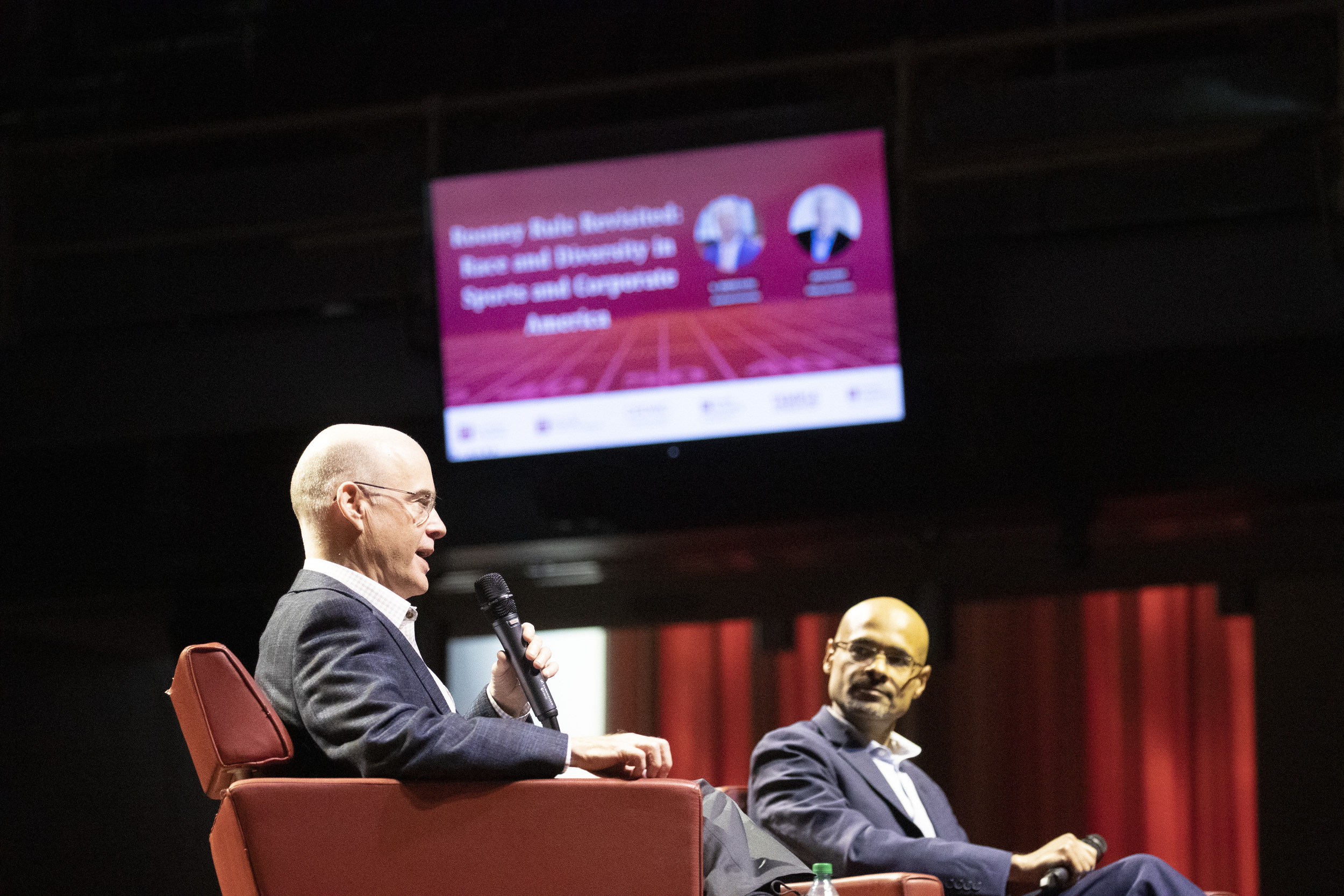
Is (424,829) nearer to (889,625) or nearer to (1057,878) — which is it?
(1057,878)

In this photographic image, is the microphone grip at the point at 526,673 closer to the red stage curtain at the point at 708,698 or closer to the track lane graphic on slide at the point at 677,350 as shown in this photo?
the track lane graphic on slide at the point at 677,350

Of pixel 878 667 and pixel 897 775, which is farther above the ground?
pixel 878 667

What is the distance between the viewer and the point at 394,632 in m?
2.14

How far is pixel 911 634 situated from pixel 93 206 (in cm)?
438

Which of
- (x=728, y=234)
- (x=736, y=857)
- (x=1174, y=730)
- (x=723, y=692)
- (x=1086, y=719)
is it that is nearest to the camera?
(x=736, y=857)

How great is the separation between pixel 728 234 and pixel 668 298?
307 millimetres

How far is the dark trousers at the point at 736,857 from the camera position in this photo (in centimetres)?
208

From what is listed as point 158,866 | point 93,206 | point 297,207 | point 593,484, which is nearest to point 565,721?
point 593,484

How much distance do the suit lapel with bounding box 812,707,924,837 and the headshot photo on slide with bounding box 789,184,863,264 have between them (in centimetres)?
206

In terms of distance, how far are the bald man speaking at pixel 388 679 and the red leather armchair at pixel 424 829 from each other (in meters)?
0.04

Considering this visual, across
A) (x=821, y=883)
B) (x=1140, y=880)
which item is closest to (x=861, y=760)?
(x=1140, y=880)

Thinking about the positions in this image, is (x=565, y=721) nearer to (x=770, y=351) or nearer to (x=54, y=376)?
(x=770, y=351)

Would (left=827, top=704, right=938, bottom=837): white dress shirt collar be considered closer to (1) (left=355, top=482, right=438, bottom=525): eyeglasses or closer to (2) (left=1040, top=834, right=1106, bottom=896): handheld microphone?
(2) (left=1040, top=834, right=1106, bottom=896): handheld microphone

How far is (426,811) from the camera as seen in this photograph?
6.51 ft
